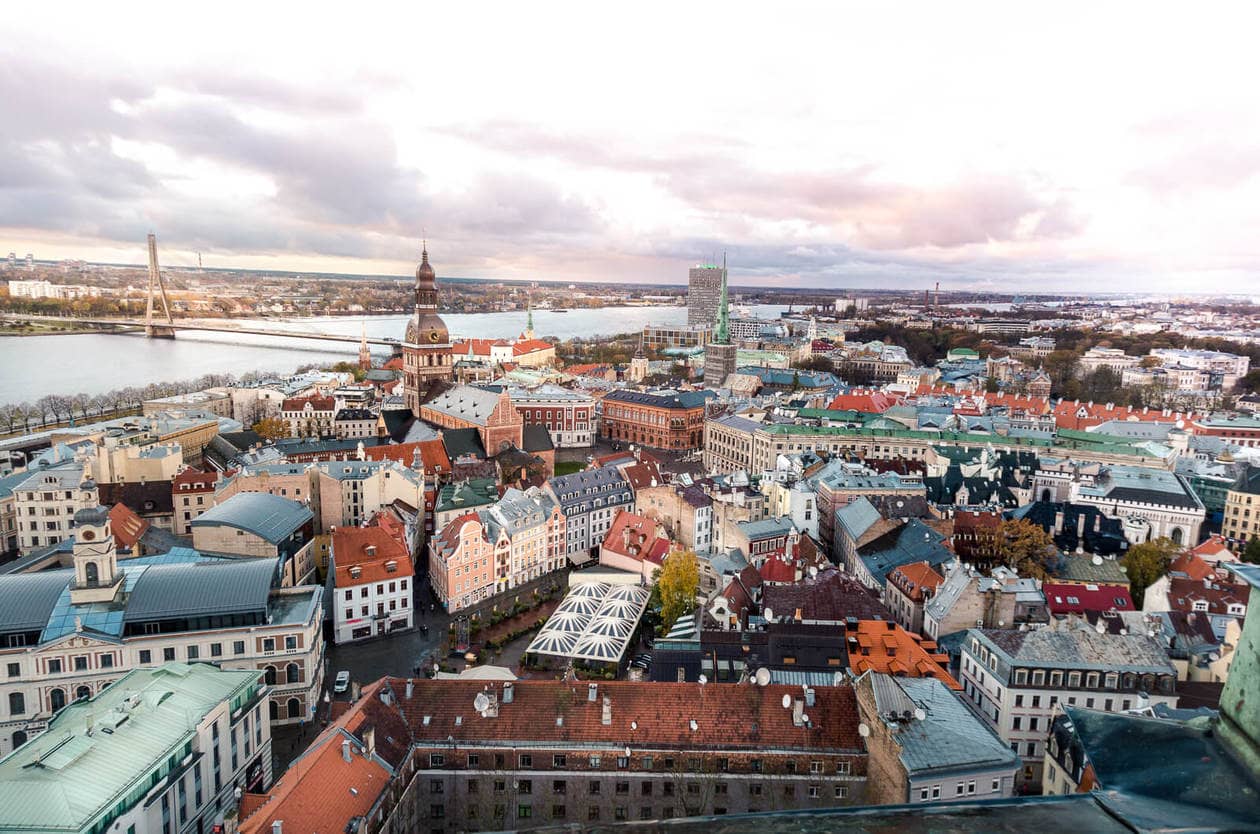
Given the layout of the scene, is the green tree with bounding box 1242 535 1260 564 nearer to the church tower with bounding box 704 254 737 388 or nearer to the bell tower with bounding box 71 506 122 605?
the bell tower with bounding box 71 506 122 605

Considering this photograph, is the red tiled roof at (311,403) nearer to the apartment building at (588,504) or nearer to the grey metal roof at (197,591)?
the apartment building at (588,504)

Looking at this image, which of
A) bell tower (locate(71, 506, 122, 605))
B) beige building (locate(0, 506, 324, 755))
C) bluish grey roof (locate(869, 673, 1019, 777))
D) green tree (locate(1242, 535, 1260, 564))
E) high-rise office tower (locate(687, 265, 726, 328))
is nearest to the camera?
bluish grey roof (locate(869, 673, 1019, 777))

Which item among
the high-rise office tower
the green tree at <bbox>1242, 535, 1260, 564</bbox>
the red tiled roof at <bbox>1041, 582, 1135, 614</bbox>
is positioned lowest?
the green tree at <bbox>1242, 535, 1260, 564</bbox>

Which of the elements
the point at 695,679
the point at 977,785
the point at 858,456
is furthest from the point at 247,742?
the point at 858,456

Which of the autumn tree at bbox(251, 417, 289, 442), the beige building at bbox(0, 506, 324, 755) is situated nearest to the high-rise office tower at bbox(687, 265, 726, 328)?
the autumn tree at bbox(251, 417, 289, 442)

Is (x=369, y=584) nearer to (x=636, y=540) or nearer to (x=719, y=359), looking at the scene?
(x=636, y=540)
